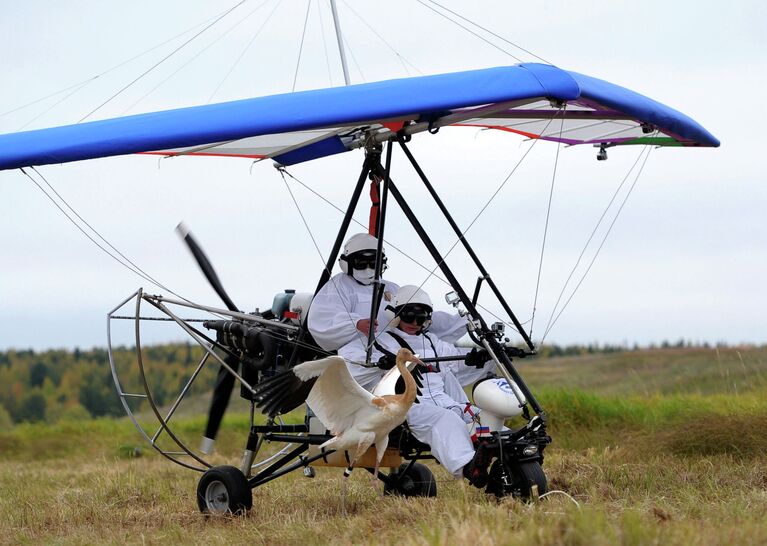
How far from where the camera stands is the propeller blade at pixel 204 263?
8.34 metres

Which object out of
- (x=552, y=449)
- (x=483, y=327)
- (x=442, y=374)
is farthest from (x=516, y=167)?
(x=552, y=449)

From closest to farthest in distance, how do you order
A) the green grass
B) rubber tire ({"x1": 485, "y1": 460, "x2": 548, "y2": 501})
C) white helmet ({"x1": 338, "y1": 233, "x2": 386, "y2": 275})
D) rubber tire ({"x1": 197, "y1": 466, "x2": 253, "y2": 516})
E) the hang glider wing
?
the hang glider wing, rubber tire ({"x1": 485, "y1": 460, "x2": 548, "y2": 501}), rubber tire ({"x1": 197, "y1": 466, "x2": 253, "y2": 516}), white helmet ({"x1": 338, "y1": 233, "x2": 386, "y2": 275}), the green grass

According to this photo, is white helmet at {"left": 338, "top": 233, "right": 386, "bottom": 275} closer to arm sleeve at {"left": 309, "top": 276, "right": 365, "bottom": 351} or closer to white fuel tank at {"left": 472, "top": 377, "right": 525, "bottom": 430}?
arm sleeve at {"left": 309, "top": 276, "right": 365, "bottom": 351}

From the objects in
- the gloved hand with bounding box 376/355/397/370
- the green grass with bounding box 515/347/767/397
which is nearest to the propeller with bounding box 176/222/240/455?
the gloved hand with bounding box 376/355/397/370

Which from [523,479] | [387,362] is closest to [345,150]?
[387,362]

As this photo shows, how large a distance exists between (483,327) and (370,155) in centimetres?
172

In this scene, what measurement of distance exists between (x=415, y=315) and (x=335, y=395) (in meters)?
0.95

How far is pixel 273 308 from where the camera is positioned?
8422 mm

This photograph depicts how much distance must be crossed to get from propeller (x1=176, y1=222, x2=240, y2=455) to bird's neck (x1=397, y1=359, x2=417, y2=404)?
78.9 inches

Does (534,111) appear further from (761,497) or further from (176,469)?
(176,469)

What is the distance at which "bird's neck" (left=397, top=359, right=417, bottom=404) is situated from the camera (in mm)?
6789

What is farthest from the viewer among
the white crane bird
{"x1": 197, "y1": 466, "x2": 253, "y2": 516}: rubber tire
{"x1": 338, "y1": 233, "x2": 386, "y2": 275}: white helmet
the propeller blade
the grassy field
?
the propeller blade

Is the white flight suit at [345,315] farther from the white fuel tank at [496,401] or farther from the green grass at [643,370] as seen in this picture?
the green grass at [643,370]

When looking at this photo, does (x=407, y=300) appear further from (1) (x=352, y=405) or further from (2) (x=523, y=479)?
(2) (x=523, y=479)
